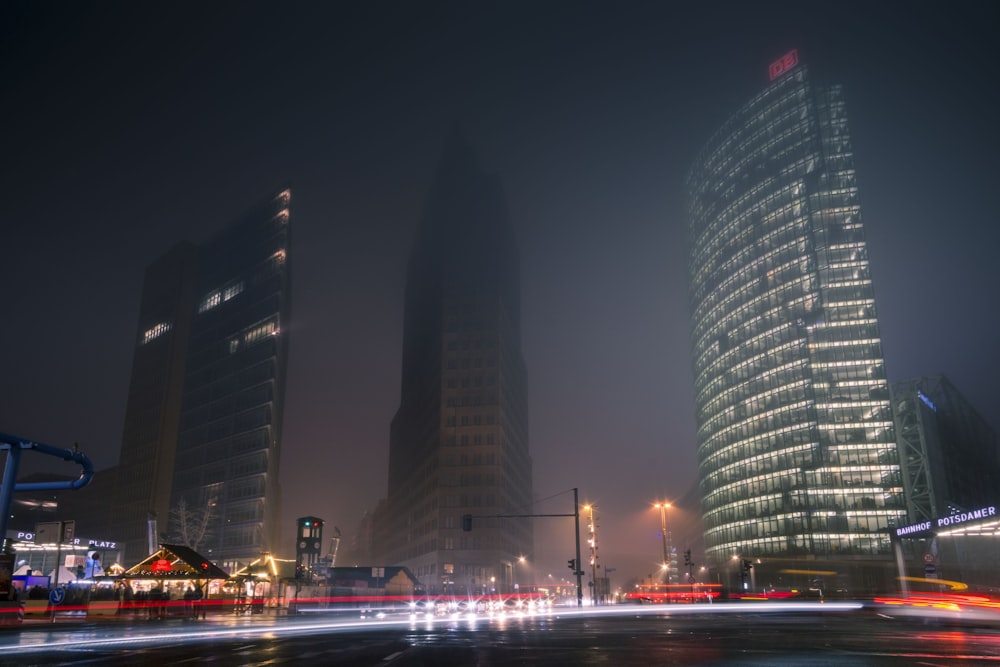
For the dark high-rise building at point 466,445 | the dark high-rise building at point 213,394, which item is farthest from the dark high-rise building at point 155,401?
the dark high-rise building at point 466,445

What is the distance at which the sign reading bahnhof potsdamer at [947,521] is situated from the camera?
48.5 meters

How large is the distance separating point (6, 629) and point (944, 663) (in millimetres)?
32718

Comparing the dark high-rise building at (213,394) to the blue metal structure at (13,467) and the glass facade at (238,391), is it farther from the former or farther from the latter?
the blue metal structure at (13,467)

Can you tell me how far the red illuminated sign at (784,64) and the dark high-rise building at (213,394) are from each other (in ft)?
343

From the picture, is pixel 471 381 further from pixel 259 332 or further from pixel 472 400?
→ pixel 259 332

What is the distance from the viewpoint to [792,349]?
13225 centimetres

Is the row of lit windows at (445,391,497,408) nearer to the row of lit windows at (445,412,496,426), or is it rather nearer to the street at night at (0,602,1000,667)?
the row of lit windows at (445,412,496,426)

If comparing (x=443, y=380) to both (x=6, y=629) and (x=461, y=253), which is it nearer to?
(x=461, y=253)

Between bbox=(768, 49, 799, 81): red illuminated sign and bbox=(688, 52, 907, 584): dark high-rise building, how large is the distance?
258 mm

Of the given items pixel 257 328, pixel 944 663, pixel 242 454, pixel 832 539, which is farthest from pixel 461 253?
pixel 944 663

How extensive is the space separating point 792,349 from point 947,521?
79.1 m

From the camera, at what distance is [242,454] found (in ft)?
438

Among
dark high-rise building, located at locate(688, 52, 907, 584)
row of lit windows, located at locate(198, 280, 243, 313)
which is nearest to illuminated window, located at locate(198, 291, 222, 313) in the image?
row of lit windows, located at locate(198, 280, 243, 313)

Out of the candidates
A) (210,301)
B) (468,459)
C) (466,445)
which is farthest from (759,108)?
(210,301)
